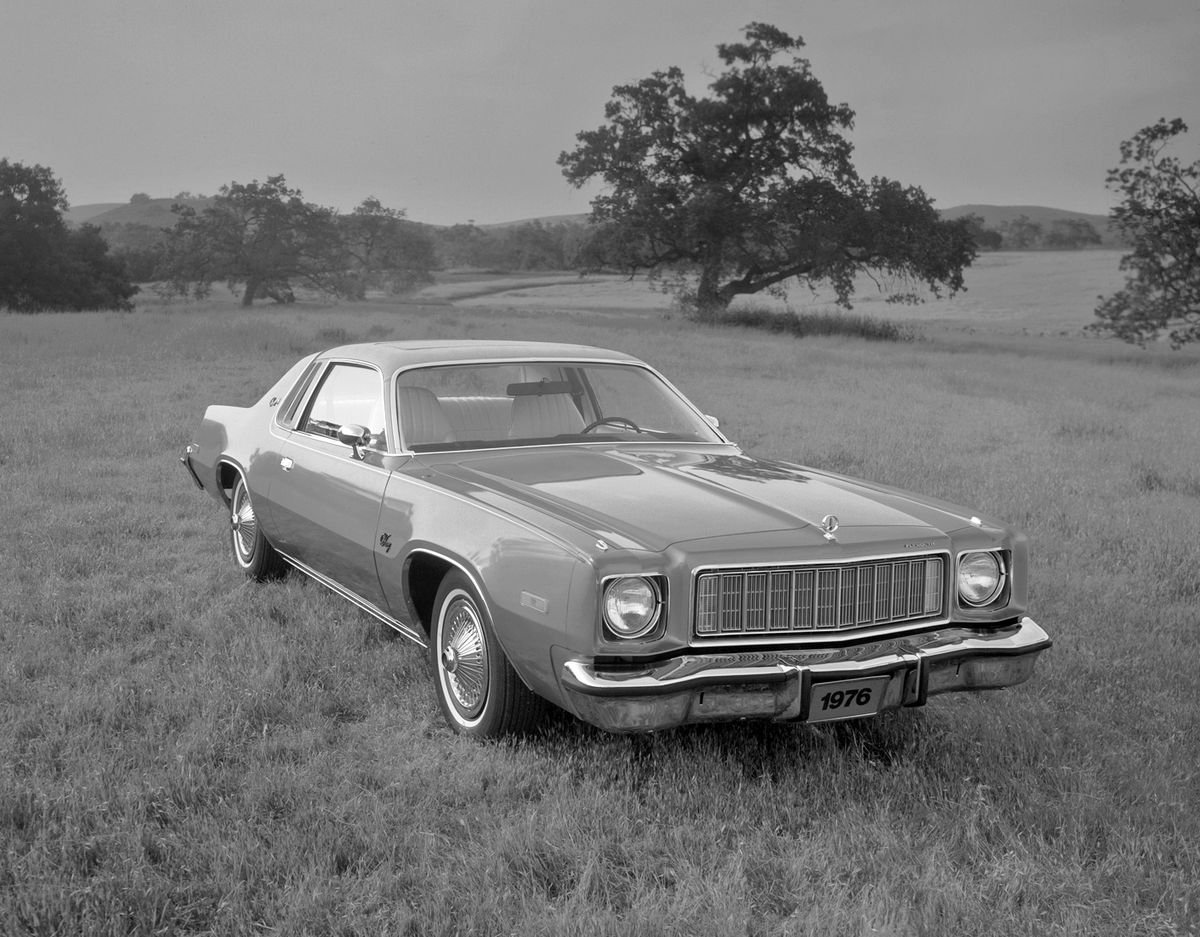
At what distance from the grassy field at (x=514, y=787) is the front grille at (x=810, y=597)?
0.51 meters

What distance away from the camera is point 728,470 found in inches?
186

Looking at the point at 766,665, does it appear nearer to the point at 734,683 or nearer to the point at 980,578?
the point at 734,683

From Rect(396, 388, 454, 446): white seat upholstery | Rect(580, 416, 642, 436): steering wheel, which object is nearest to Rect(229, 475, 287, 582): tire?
Rect(396, 388, 454, 446): white seat upholstery

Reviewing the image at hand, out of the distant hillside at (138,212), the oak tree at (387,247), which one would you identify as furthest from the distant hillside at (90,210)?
the oak tree at (387,247)

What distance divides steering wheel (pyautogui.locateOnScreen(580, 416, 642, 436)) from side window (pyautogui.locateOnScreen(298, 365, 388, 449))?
3.16ft

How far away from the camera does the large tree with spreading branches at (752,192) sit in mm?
35438

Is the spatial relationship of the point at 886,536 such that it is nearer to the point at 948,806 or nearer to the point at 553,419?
the point at 948,806

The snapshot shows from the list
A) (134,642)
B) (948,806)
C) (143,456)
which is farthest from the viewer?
(143,456)

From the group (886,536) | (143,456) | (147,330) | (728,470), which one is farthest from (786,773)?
(147,330)

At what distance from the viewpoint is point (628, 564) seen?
3498mm

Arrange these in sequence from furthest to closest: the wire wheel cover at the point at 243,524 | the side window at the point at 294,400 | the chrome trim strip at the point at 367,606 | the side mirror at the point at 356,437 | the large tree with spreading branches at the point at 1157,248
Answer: the large tree with spreading branches at the point at 1157,248 < the wire wheel cover at the point at 243,524 < the side window at the point at 294,400 < the side mirror at the point at 356,437 < the chrome trim strip at the point at 367,606

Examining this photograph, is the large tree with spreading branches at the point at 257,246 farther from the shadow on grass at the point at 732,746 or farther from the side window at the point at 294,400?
the shadow on grass at the point at 732,746

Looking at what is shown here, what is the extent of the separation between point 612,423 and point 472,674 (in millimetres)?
1751

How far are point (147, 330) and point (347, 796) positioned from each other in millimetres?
22326
